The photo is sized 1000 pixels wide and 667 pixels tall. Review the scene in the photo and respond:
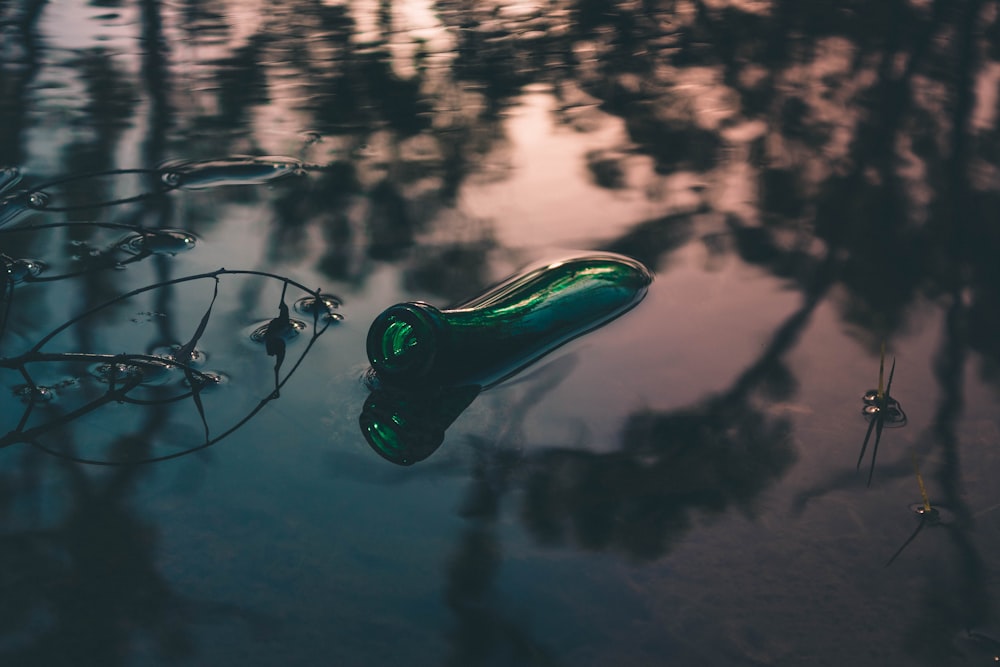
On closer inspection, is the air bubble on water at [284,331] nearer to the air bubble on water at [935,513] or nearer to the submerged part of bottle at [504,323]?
the submerged part of bottle at [504,323]

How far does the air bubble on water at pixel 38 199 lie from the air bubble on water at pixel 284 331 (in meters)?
0.77

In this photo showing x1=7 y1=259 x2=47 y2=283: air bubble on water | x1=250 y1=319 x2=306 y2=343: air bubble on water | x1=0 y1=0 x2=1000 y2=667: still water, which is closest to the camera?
x1=0 y1=0 x2=1000 y2=667: still water

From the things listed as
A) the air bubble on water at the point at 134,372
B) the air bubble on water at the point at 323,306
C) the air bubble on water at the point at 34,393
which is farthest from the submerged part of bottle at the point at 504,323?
the air bubble on water at the point at 34,393

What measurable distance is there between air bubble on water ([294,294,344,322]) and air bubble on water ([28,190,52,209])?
2.49ft

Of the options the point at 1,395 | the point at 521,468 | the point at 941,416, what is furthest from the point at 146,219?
the point at 941,416

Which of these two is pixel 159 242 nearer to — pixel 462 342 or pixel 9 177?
pixel 9 177

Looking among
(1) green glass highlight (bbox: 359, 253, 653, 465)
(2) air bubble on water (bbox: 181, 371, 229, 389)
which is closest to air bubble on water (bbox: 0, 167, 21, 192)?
(2) air bubble on water (bbox: 181, 371, 229, 389)

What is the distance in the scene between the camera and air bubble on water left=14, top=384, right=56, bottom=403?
64.7 inches

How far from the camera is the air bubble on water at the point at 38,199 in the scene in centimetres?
228

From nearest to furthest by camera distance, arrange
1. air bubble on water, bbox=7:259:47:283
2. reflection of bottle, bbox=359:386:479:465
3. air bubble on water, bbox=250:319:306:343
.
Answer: reflection of bottle, bbox=359:386:479:465
air bubble on water, bbox=250:319:306:343
air bubble on water, bbox=7:259:47:283

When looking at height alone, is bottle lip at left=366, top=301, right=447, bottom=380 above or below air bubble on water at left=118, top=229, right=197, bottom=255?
above

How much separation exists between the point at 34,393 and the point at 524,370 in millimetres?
782

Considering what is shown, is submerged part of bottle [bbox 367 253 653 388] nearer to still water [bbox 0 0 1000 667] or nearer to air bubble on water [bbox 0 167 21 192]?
still water [bbox 0 0 1000 667]

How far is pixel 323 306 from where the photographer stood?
1901 mm
